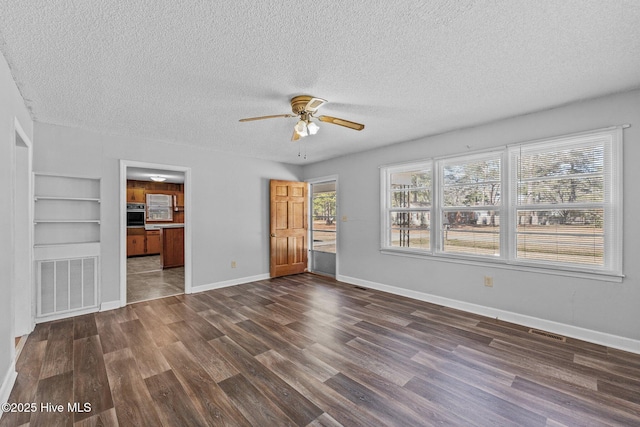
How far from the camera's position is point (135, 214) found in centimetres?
841

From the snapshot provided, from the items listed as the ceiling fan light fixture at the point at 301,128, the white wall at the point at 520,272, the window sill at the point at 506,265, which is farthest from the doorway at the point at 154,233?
the window sill at the point at 506,265

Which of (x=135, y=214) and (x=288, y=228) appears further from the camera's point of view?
(x=135, y=214)

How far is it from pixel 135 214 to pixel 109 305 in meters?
5.53

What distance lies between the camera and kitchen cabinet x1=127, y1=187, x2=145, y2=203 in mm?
8352

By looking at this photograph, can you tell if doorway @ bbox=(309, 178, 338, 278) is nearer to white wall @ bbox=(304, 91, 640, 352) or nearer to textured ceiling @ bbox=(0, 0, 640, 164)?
white wall @ bbox=(304, 91, 640, 352)

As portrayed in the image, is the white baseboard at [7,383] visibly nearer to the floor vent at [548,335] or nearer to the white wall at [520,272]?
the white wall at [520,272]

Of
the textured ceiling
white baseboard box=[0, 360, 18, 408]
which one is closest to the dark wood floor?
white baseboard box=[0, 360, 18, 408]

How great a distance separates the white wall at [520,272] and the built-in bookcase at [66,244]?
3.90 meters

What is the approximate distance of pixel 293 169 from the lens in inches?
240

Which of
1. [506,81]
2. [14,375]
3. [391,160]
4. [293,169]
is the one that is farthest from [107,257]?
[506,81]

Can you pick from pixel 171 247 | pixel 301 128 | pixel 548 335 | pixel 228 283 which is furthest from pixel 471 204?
pixel 171 247

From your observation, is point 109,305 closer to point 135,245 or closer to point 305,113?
point 305,113

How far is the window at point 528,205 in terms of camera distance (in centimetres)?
277

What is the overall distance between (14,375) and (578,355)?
4.71 m
